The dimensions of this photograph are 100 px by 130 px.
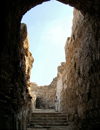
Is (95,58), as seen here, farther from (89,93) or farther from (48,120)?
(48,120)

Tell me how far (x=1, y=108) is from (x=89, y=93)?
7.91ft

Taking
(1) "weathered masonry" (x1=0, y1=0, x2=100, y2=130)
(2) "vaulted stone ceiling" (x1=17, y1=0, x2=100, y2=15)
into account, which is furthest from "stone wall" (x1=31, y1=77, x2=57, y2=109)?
(2) "vaulted stone ceiling" (x1=17, y1=0, x2=100, y2=15)

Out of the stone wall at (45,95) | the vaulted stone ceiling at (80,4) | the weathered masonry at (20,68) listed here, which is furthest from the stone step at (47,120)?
the stone wall at (45,95)

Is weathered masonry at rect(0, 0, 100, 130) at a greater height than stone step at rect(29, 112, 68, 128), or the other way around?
weathered masonry at rect(0, 0, 100, 130)

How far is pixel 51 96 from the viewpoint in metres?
15.3

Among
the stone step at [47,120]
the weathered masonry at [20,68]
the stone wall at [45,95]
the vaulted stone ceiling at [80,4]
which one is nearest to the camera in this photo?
the weathered masonry at [20,68]

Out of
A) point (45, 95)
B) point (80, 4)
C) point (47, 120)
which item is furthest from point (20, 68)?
point (45, 95)

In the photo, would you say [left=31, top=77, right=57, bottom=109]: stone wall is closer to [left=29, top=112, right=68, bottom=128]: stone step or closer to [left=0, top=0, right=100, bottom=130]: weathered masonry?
[left=29, top=112, right=68, bottom=128]: stone step

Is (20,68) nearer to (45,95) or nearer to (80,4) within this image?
(80,4)

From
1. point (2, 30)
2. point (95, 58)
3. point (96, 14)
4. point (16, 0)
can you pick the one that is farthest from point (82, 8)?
point (2, 30)

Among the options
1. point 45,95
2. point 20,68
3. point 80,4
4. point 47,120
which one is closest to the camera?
point 20,68

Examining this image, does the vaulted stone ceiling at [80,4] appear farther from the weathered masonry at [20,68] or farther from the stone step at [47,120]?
the stone step at [47,120]

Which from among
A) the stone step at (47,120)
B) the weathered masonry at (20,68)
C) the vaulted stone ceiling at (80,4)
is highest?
the vaulted stone ceiling at (80,4)

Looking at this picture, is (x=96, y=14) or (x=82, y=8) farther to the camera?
(x=82, y=8)
